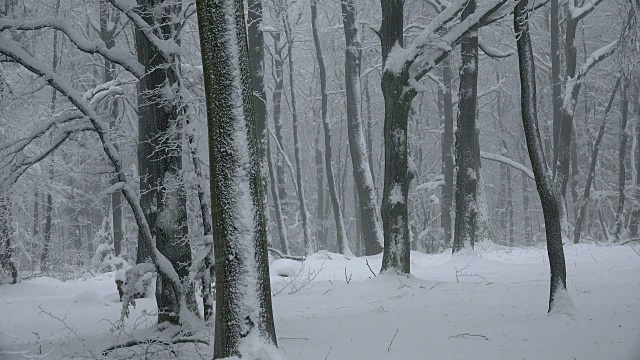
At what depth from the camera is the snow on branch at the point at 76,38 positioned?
6445mm

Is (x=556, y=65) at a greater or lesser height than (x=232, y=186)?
greater

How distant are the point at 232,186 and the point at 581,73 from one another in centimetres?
1765

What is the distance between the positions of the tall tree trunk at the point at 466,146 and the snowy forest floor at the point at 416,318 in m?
0.72

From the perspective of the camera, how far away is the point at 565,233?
59.5 feet

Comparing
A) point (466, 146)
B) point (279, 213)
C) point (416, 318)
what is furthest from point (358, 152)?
point (416, 318)

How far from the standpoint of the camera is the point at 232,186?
449cm

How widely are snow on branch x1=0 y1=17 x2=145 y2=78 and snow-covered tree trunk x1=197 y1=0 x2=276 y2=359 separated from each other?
2897 mm

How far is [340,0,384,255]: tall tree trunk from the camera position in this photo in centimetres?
1617

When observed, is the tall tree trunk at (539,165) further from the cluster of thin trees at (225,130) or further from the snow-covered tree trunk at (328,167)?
the snow-covered tree trunk at (328,167)

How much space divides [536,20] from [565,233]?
1361 centimetres

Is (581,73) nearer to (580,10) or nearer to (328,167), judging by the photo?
(580,10)

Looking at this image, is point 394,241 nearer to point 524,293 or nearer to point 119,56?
point 524,293

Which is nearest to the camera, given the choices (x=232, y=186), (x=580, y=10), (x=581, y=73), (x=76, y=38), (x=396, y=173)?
(x=232, y=186)

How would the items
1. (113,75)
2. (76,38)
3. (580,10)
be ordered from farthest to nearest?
1. (113,75)
2. (580,10)
3. (76,38)
